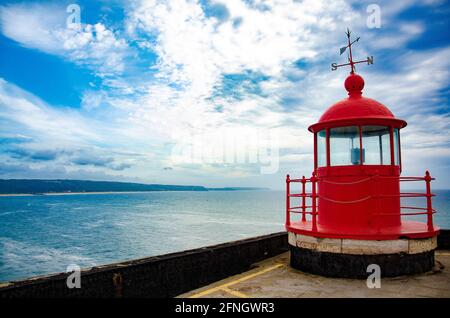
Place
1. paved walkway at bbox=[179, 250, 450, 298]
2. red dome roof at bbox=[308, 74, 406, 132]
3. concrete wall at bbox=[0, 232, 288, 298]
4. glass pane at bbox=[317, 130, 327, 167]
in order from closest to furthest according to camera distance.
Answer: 1. concrete wall at bbox=[0, 232, 288, 298]
2. paved walkway at bbox=[179, 250, 450, 298]
3. red dome roof at bbox=[308, 74, 406, 132]
4. glass pane at bbox=[317, 130, 327, 167]

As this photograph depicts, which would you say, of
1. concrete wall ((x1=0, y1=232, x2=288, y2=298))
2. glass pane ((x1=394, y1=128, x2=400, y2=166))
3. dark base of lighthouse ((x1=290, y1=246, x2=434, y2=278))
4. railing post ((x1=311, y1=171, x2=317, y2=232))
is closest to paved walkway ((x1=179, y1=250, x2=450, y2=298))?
dark base of lighthouse ((x1=290, y1=246, x2=434, y2=278))

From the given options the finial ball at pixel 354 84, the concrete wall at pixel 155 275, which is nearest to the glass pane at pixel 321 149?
the finial ball at pixel 354 84

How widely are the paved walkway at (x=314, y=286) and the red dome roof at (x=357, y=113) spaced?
2933 mm

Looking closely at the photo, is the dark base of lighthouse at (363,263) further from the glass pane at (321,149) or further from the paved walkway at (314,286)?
the glass pane at (321,149)

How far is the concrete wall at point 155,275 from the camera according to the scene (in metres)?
4.06

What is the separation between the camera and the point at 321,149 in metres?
6.92

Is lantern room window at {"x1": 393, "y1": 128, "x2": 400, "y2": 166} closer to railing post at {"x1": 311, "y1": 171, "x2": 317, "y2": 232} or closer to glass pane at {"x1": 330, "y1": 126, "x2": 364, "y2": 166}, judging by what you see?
glass pane at {"x1": 330, "y1": 126, "x2": 364, "y2": 166}

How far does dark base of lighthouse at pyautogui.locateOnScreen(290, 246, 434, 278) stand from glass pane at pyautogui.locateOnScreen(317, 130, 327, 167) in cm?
190

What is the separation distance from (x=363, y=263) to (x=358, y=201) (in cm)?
112

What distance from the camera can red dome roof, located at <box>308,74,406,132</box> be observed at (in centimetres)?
633
